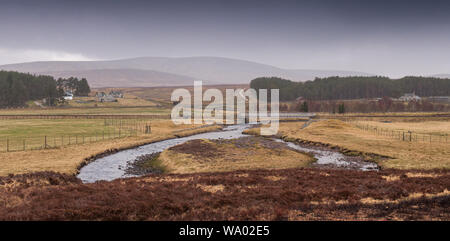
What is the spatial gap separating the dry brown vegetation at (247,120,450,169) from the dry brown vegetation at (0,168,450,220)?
16221 millimetres

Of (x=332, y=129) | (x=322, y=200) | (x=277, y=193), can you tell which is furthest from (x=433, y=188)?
(x=332, y=129)

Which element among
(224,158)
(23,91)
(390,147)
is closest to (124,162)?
(224,158)

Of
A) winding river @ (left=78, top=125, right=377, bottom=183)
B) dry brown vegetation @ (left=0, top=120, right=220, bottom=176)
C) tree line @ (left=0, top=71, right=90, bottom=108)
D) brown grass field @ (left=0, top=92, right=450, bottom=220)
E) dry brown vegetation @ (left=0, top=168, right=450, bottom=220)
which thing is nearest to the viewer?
dry brown vegetation @ (left=0, top=168, right=450, bottom=220)

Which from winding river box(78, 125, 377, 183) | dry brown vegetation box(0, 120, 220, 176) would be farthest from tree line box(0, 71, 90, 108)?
winding river box(78, 125, 377, 183)

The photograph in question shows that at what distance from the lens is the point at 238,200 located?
2420 centimetres

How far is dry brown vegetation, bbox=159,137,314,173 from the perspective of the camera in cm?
4775

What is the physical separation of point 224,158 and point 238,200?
29662mm

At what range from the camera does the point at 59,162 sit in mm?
47094

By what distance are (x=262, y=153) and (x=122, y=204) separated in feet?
125

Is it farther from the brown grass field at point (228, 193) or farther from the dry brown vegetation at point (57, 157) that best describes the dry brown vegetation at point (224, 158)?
the dry brown vegetation at point (57, 157)

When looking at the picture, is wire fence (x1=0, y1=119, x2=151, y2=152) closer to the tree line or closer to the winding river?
the winding river

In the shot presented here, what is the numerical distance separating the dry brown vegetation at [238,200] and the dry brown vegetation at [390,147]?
53.2 ft
